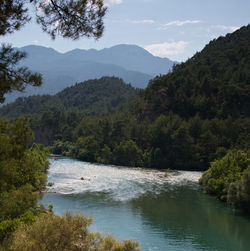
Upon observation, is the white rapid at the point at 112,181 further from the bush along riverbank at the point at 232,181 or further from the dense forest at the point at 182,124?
the dense forest at the point at 182,124

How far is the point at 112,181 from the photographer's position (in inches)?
1989

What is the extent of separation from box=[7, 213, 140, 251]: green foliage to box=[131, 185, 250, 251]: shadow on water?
11.3 metres

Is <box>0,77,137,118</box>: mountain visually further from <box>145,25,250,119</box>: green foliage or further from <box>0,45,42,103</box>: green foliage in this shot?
<box>0,45,42,103</box>: green foliage

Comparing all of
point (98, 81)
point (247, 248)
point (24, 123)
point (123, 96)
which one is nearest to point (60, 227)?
point (24, 123)

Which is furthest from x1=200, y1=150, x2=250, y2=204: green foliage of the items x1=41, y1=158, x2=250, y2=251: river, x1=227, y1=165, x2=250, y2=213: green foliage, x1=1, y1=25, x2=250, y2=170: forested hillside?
x1=1, y1=25, x2=250, y2=170: forested hillside

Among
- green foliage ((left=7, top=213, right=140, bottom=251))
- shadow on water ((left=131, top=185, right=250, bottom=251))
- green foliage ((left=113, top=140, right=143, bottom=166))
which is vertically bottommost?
shadow on water ((left=131, top=185, right=250, bottom=251))

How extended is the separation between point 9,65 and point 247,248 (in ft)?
78.2

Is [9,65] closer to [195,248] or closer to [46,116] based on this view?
[195,248]

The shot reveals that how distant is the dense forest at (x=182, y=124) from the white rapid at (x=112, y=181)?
8.02 metres

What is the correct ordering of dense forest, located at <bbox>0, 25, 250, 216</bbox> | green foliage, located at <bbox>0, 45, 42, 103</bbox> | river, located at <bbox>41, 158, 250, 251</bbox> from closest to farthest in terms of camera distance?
green foliage, located at <bbox>0, 45, 42, 103</bbox> → river, located at <bbox>41, 158, 250, 251</bbox> → dense forest, located at <bbox>0, 25, 250, 216</bbox>

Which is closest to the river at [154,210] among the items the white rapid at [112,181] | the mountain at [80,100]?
the white rapid at [112,181]

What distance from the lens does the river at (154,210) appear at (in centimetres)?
2747

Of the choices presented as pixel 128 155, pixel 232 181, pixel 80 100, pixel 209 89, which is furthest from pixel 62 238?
pixel 80 100

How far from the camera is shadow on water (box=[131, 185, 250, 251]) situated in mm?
27688
